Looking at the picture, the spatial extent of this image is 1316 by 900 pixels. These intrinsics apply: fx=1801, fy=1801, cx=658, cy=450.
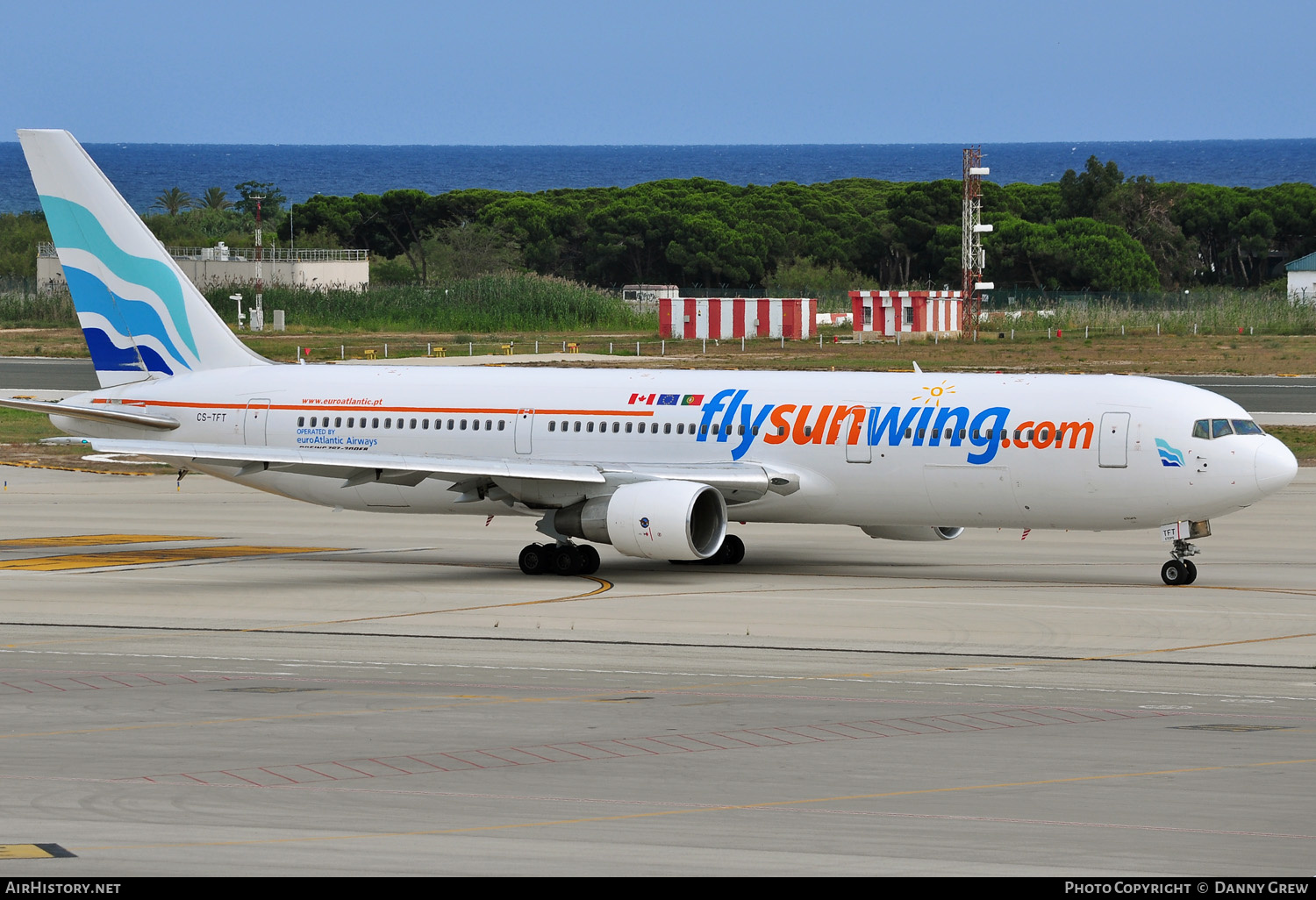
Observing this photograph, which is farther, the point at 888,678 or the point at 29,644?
the point at 29,644

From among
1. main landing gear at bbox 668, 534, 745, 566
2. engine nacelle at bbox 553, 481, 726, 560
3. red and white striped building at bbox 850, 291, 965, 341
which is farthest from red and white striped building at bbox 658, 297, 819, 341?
engine nacelle at bbox 553, 481, 726, 560

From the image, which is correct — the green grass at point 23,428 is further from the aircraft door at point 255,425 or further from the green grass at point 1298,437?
the green grass at point 1298,437

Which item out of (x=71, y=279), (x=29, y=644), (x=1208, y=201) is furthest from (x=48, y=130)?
(x=1208, y=201)

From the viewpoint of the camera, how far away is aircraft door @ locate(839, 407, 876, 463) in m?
32.9

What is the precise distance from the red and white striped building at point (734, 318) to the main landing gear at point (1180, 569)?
75509 millimetres

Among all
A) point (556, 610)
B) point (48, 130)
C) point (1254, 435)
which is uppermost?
point (48, 130)

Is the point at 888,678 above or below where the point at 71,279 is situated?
below

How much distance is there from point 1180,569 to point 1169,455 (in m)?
2.09

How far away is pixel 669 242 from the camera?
159125mm

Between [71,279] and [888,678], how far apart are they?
919 inches

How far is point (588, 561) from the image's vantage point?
33.8m

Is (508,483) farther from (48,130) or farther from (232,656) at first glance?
(48,130)

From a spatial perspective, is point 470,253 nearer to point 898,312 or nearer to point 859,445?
point 898,312

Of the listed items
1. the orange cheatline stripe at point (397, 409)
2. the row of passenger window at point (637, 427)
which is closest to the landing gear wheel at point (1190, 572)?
the row of passenger window at point (637, 427)
